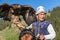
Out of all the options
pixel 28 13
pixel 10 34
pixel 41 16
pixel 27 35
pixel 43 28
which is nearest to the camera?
pixel 27 35

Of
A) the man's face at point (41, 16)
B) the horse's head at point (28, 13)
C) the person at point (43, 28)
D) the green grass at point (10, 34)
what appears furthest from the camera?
the horse's head at point (28, 13)

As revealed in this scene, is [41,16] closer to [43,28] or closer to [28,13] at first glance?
[43,28]

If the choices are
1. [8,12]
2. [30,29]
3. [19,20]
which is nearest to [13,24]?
[19,20]

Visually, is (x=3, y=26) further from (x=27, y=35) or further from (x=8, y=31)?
(x=27, y=35)

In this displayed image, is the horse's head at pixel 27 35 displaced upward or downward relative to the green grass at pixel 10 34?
downward

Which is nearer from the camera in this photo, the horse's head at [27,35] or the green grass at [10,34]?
the horse's head at [27,35]

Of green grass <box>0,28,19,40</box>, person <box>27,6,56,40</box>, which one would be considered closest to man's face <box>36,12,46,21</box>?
person <box>27,6,56,40</box>

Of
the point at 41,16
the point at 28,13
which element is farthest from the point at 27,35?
the point at 28,13

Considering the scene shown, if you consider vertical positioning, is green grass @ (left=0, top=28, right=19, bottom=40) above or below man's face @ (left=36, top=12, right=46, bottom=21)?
above

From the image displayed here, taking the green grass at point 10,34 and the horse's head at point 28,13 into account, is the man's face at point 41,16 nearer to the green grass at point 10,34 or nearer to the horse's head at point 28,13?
the green grass at point 10,34

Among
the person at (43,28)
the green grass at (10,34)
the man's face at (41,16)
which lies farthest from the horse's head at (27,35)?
the green grass at (10,34)

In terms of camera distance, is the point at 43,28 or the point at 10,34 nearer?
the point at 43,28

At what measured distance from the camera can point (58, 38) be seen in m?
20.8

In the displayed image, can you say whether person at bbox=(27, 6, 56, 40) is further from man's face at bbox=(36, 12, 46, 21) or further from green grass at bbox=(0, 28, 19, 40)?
green grass at bbox=(0, 28, 19, 40)
